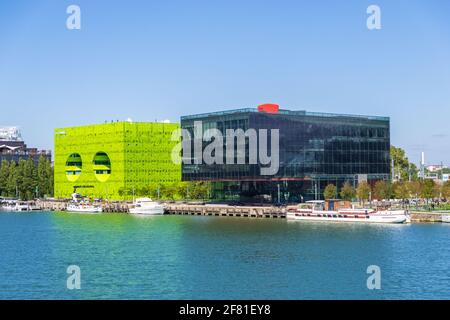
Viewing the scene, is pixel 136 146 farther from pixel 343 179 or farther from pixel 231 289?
pixel 231 289

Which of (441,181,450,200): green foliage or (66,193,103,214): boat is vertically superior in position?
(441,181,450,200): green foliage

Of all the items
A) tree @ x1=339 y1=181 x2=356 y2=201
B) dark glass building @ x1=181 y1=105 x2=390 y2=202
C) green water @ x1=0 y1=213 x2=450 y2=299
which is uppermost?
dark glass building @ x1=181 y1=105 x2=390 y2=202

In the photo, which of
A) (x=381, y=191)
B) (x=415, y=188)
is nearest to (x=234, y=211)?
(x=381, y=191)

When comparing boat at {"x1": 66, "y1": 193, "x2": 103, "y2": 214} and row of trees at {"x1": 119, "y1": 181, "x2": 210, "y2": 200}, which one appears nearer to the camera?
Result: boat at {"x1": 66, "y1": 193, "x2": 103, "y2": 214}

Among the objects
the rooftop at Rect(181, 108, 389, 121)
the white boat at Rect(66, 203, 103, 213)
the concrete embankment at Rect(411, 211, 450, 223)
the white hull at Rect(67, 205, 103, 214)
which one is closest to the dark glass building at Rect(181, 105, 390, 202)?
the rooftop at Rect(181, 108, 389, 121)

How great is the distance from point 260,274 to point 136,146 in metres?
135

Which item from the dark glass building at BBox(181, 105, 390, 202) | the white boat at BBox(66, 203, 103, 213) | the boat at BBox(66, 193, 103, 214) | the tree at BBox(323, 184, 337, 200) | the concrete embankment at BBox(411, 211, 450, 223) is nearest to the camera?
the concrete embankment at BBox(411, 211, 450, 223)

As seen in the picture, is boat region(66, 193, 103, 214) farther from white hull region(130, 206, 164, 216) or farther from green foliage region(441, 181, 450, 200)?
green foliage region(441, 181, 450, 200)

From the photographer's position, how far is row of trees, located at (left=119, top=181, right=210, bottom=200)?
605ft

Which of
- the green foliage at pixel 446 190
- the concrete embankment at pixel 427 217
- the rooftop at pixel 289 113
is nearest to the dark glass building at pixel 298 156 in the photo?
the rooftop at pixel 289 113

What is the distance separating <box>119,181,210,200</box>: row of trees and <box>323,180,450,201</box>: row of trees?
38881 millimetres

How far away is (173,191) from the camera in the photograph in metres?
192

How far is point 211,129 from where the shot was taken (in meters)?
158

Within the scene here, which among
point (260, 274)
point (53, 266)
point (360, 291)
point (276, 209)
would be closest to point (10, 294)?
point (53, 266)
